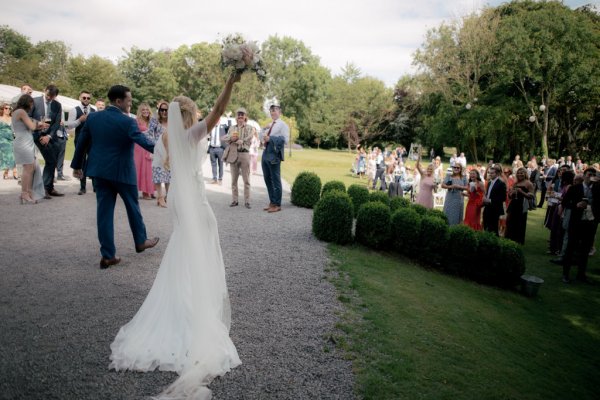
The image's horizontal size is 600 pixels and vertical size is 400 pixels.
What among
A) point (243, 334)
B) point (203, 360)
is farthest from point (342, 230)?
point (203, 360)

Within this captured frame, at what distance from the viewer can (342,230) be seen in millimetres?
7973

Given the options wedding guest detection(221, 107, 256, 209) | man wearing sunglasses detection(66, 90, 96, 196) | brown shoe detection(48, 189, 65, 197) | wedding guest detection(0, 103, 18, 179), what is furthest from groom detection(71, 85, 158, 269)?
wedding guest detection(0, 103, 18, 179)

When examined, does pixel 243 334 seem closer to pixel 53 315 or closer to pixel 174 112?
pixel 53 315

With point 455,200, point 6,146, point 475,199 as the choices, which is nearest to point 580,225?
point 475,199

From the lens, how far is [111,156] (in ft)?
17.2

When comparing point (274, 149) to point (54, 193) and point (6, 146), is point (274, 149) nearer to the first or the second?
point (54, 193)

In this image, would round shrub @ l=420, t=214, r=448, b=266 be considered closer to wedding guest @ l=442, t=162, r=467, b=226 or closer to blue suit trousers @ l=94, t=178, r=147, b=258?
wedding guest @ l=442, t=162, r=467, b=226

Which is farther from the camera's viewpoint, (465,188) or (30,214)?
(465,188)

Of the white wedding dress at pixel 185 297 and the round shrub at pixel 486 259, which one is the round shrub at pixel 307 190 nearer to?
the round shrub at pixel 486 259

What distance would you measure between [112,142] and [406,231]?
5.88 meters

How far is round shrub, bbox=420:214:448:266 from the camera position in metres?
8.04

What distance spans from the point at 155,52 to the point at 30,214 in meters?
83.3

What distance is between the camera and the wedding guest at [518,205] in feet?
32.7

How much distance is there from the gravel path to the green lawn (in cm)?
40
